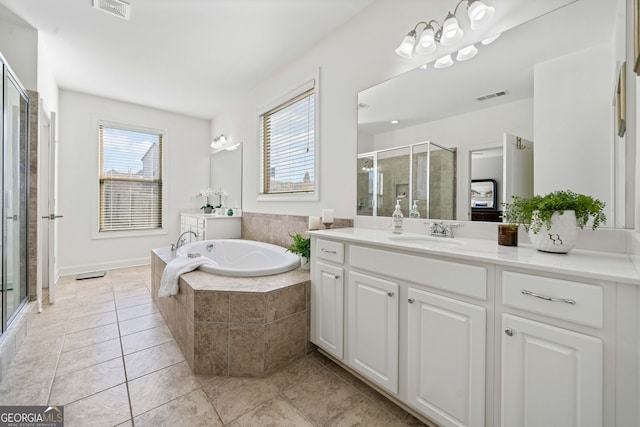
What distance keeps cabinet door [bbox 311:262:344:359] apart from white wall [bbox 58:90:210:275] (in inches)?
149

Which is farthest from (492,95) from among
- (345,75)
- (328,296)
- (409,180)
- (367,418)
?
(367,418)

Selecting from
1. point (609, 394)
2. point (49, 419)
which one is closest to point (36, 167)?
point (49, 419)

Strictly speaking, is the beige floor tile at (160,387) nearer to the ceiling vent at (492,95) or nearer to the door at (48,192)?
the door at (48,192)

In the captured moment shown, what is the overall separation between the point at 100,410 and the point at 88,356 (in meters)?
0.67

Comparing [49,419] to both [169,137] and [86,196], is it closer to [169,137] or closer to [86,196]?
[86,196]

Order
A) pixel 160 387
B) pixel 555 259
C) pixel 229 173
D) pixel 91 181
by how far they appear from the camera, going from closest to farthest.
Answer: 1. pixel 555 259
2. pixel 160 387
3. pixel 91 181
4. pixel 229 173

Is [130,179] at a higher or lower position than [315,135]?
lower

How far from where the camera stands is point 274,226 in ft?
10.6

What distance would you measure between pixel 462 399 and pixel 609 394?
1.53ft

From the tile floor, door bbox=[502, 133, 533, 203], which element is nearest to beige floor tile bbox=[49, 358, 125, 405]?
the tile floor

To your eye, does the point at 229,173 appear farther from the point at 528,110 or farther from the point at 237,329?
the point at 528,110

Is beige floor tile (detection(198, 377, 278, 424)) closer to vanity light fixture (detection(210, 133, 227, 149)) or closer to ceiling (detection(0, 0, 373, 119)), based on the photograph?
ceiling (detection(0, 0, 373, 119))

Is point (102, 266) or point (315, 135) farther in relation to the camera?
point (102, 266)

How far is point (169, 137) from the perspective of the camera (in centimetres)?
462
